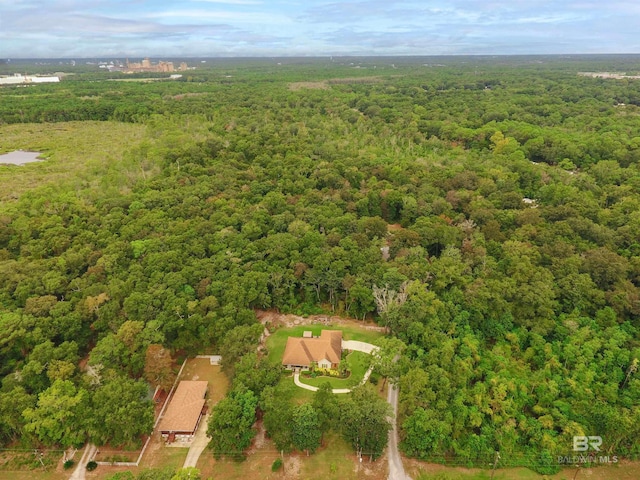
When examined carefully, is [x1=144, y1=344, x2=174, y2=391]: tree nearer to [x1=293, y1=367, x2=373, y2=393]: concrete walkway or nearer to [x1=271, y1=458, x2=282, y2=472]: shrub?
[x1=293, y1=367, x2=373, y2=393]: concrete walkway

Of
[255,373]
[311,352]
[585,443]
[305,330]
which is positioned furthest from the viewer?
[305,330]

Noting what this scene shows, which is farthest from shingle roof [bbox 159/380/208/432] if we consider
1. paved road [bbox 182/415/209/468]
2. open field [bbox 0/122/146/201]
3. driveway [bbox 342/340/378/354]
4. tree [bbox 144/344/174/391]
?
open field [bbox 0/122/146/201]

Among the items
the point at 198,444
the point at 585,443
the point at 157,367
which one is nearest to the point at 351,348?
the point at 198,444

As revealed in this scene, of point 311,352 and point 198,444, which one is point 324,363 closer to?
point 311,352

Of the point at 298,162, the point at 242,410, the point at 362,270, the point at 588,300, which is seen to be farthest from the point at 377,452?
the point at 298,162

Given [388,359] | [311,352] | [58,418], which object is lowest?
[311,352]

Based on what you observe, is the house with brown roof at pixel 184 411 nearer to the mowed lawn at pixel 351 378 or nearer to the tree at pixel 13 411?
the mowed lawn at pixel 351 378
